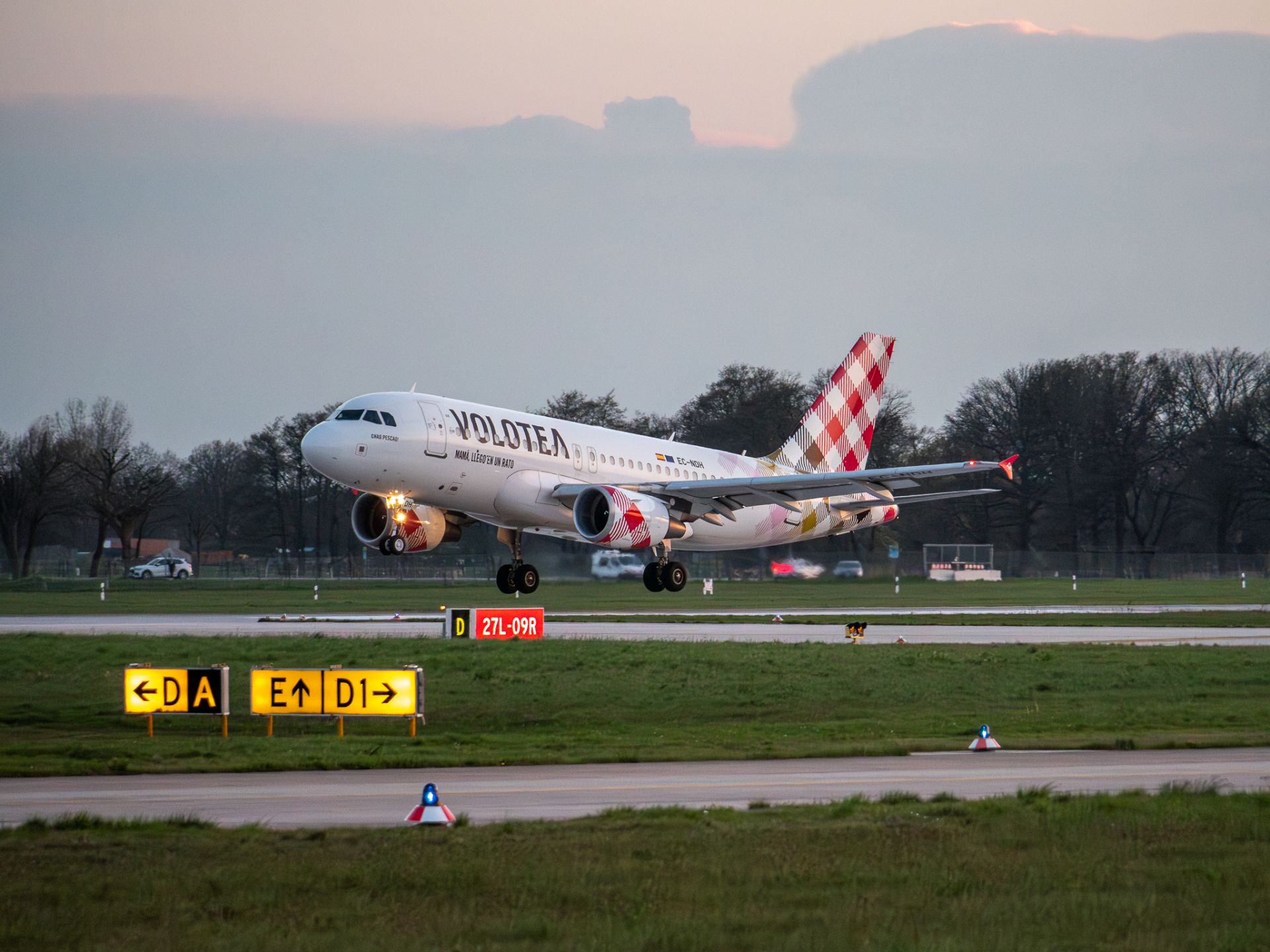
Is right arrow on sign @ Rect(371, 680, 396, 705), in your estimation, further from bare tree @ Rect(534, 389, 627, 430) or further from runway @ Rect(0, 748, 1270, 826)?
bare tree @ Rect(534, 389, 627, 430)

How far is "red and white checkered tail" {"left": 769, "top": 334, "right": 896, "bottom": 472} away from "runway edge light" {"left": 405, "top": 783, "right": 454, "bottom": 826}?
3170 cm

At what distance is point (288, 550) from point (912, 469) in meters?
89.0

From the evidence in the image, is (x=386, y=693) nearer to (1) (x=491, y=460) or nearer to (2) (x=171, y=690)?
(2) (x=171, y=690)

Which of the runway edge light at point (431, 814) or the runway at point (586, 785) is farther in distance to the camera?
the runway at point (586, 785)

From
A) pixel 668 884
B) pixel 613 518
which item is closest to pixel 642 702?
pixel 613 518

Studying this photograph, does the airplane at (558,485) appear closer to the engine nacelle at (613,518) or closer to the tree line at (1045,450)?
the engine nacelle at (613,518)

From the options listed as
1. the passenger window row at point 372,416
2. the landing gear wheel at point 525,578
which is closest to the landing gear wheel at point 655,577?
the landing gear wheel at point 525,578

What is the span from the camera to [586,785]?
1730 cm

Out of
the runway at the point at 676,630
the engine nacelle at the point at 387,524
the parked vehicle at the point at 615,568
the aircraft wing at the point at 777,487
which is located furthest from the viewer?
the parked vehicle at the point at 615,568

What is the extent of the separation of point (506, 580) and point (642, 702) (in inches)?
413

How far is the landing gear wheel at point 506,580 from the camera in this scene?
38.3 metres

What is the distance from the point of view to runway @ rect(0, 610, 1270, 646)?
39.5 m

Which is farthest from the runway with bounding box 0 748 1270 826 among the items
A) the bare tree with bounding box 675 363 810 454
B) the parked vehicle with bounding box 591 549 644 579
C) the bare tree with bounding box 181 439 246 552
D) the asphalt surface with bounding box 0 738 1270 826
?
the bare tree with bounding box 181 439 246 552

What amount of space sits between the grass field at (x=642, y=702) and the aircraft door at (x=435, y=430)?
4.57m
